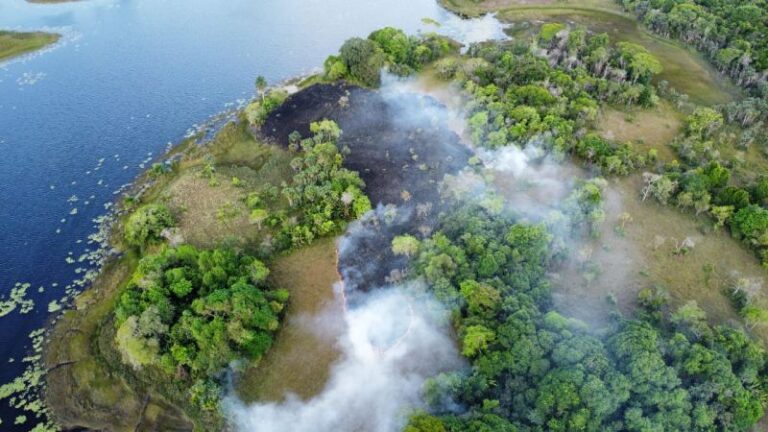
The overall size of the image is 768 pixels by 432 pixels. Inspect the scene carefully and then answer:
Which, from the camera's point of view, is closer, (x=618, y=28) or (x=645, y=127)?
(x=645, y=127)

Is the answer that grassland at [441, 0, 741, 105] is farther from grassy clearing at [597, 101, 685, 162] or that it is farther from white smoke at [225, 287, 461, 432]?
white smoke at [225, 287, 461, 432]

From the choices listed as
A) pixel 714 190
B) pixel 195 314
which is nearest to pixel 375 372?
pixel 195 314

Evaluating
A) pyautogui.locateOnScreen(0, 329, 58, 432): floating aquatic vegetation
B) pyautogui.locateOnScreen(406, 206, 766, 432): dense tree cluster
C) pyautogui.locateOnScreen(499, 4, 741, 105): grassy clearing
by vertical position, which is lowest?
pyautogui.locateOnScreen(0, 329, 58, 432): floating aquatic vegetation

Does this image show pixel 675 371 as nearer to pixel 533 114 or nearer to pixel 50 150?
pixel 533 114

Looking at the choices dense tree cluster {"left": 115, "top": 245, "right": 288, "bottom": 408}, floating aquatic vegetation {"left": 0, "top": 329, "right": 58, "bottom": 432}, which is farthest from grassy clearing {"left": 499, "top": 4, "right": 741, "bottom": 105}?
floating aquatic vegetation {"left": 0, "top": 329, "right": 58, "bottom": 432}

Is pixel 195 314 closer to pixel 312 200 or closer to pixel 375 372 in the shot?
pixel 375 372

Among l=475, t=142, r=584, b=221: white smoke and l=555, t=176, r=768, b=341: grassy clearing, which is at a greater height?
l=475, t=142, r=584, b=221: white smoke
